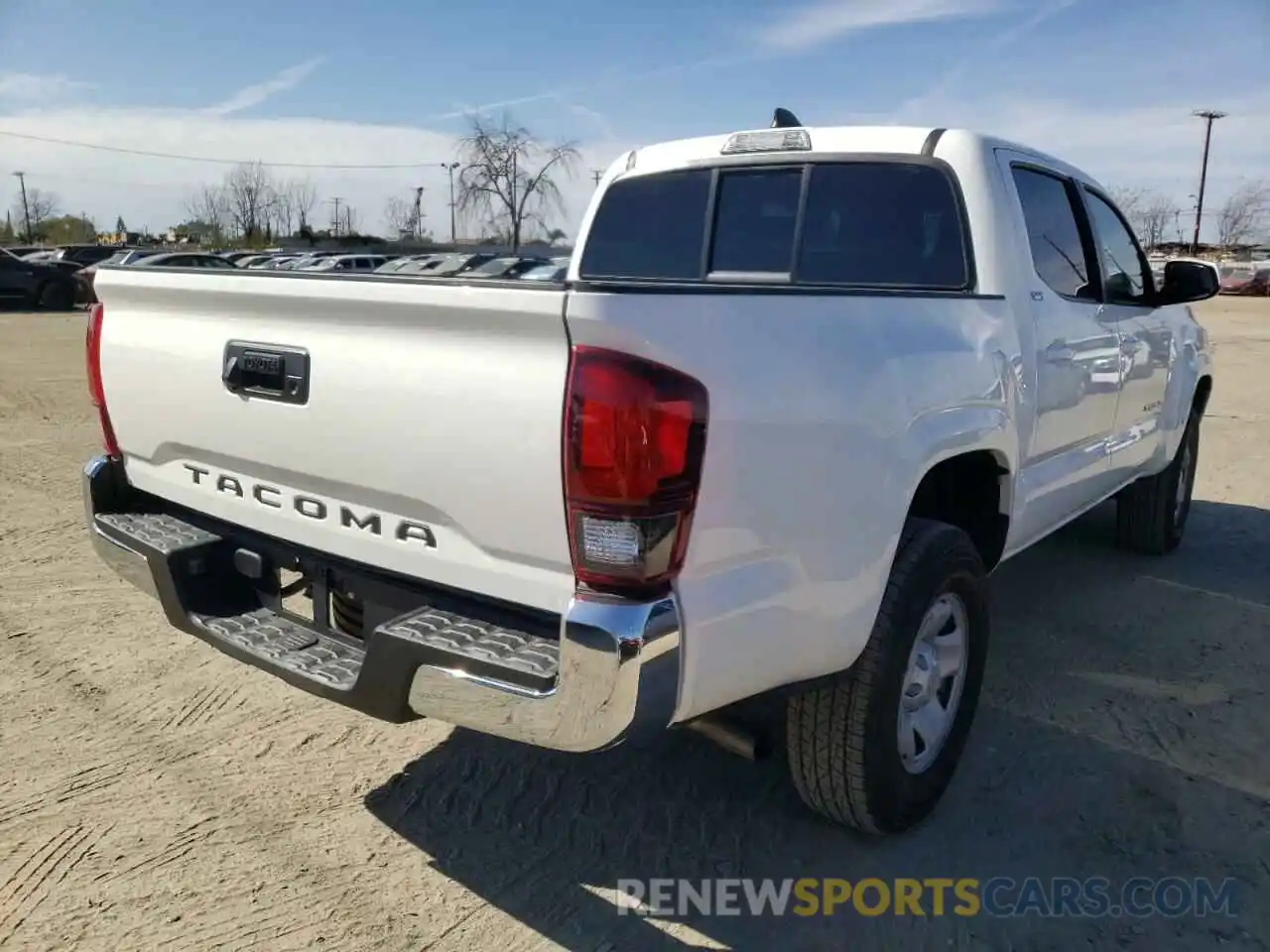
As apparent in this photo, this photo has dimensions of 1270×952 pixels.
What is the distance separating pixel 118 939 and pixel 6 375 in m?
11.8

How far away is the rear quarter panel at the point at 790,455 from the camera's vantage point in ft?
6.78

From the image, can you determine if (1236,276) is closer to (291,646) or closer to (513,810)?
(513,810)

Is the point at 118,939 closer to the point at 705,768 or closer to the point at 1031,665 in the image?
the point at 705,768

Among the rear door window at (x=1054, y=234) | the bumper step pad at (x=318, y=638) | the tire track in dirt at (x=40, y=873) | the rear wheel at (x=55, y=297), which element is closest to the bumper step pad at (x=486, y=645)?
the bumper step pad at (x=318, y=638)

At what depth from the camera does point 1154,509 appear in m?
5.56

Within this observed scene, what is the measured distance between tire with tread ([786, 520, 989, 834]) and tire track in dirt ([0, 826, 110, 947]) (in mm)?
1928

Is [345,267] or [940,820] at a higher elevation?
[345,267]

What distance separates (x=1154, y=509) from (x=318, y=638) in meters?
4.65

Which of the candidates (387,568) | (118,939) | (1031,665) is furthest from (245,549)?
(1031,665)

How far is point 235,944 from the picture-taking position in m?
2.43

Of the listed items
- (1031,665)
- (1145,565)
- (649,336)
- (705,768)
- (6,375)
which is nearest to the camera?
(649,336)

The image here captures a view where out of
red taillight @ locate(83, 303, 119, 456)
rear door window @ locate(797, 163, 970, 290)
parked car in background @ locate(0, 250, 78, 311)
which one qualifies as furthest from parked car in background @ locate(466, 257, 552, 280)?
parked car in background @ locate(0, 250, 78, 311)

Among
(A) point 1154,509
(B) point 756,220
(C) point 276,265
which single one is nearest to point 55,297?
(C) point 276,265

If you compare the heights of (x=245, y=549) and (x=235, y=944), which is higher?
(x=245, y=549)
